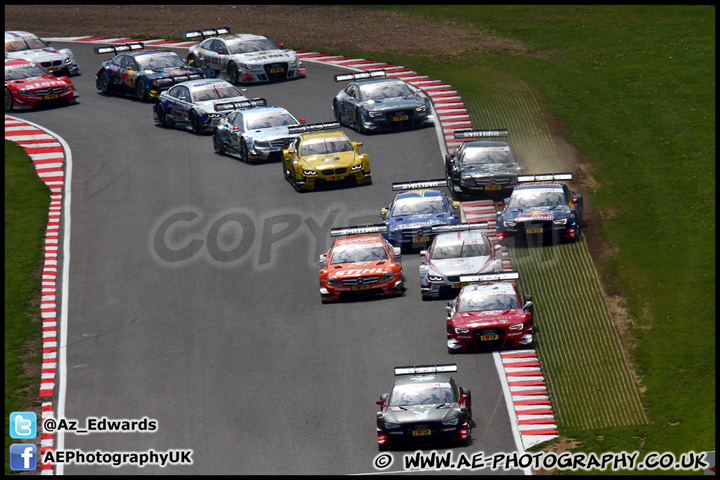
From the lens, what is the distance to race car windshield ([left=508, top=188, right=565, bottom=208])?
1308 inches

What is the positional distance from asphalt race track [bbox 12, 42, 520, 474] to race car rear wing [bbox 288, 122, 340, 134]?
157 centimetres

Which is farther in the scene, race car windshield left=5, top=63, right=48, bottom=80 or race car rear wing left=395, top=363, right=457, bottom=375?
race car windshield left=5, top=63, right=48, bottom=80

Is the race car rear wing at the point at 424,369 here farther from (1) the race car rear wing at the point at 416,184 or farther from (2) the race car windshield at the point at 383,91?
(2) the race car windshield at the point at 383,91

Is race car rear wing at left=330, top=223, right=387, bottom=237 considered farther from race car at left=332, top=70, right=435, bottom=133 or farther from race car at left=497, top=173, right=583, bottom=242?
race car at left=332, top=70, right=435, bottom=133

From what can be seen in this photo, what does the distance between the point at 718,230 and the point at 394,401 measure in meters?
15.9

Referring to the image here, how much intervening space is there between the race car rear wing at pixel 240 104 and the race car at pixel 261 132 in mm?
1019

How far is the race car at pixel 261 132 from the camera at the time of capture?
131ft

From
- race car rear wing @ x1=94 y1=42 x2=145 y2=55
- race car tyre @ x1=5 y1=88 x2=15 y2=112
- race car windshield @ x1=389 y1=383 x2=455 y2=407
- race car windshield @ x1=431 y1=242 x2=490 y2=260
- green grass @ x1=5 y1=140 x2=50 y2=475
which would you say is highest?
race car windshield @ x1=389 y1=383 x2=455 y2=407

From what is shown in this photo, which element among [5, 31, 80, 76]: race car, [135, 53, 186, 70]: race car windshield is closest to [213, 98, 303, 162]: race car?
[135, 53, 186, 70]: race car windshield

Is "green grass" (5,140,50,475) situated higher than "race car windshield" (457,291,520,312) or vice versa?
"race car windshield" (457,291,520,312)

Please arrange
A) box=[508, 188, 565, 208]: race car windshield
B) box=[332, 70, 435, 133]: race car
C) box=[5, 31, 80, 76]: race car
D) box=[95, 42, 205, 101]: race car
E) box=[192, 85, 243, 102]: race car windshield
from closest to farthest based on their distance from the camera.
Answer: box=[508, 188, 565, 208]: race car windshield < box=[332, 70, 435, 133]: race car < box=[192, 85, 243, 102]: race car windshield < box=[95, 42, 205, 101]: race car < box=[5, 31, 80, 76]: race car

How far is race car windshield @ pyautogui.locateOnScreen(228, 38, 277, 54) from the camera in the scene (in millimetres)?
48031

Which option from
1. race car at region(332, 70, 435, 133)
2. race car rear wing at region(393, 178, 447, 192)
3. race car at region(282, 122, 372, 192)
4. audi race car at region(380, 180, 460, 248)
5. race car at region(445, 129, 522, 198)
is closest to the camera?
audi race car at region(380, 180, 460, 248)

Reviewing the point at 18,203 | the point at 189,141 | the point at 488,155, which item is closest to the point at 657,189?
the point at 488,155
